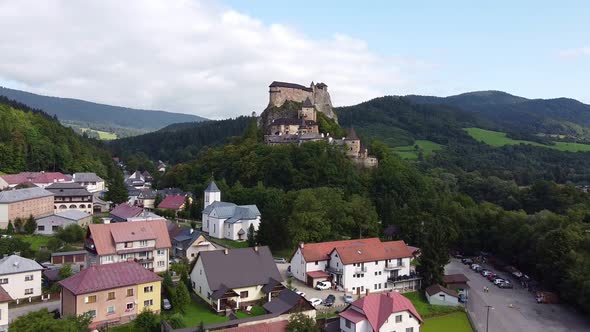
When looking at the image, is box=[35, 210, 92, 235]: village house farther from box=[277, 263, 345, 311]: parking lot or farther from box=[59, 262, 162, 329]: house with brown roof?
box=[277, 263, 345, 311]: parking lot

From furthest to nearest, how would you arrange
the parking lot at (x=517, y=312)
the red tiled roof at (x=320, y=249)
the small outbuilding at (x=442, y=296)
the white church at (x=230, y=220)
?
the white church at (x=230, y=220)
the red tiled roof at (x=320, y=249)
the small outbuilding at (x=442, y=296)
the parking lot at (x=517, y=312)

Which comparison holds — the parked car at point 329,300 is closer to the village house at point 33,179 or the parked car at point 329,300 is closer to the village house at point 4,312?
the village house at point 4,312

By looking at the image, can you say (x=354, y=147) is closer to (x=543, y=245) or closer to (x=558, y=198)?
(x=558, y=198)

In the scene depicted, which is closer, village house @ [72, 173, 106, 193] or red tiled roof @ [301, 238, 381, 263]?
red tiled roof @ [301, 238, 381, 263]

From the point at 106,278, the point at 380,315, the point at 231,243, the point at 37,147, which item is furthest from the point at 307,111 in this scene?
the point at 106,278

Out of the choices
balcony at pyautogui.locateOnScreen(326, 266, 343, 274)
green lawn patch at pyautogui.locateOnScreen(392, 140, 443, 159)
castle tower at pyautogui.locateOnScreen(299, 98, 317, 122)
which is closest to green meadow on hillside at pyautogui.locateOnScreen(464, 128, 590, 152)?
green lawn patch at pyautogui.locateOnScreen(392, 140, 443, 159)

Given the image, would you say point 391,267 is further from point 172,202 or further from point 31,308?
point 172,202

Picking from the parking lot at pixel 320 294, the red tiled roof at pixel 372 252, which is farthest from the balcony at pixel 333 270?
the parking lot at pixel 320 294
